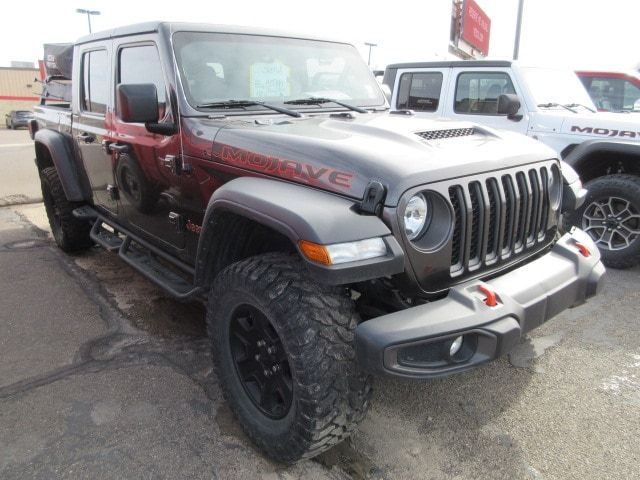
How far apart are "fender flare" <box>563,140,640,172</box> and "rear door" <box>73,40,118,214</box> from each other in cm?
411

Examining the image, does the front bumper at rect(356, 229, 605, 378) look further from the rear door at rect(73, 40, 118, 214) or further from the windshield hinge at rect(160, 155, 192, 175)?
the rear door at rect(73, 40, 118, 214)

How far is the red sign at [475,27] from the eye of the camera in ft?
62.8

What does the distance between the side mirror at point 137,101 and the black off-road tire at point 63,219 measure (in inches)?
97.5

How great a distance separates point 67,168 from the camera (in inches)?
178

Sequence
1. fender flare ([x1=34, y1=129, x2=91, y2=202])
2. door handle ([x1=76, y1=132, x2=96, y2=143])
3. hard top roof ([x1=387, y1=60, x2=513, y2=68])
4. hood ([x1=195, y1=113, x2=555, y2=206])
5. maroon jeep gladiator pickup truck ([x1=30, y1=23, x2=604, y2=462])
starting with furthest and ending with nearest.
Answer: hard top roof ([x1=387, y1=60, x2=513, y2=68]), fender flare ([x1=34, y1=129, x2=91, y2=202]), door handle ([x1=76, y1=132, x2=96, y2=143]), hood ([x1=195, y1=113, x2=555, y2=206]), maroon jeep gladiator pickup truck ([x1=30, y1=23, x2=604, y2=462])

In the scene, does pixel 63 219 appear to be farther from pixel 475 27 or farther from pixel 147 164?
pixel 475 27

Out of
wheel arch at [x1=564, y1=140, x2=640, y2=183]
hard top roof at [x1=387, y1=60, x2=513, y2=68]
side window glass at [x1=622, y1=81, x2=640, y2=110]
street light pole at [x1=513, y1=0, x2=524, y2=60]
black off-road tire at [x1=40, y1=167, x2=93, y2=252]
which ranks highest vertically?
street light pole at [x1=513, y1=0, x2=524, y2=60]

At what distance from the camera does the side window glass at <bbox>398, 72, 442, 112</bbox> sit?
6.28 meters

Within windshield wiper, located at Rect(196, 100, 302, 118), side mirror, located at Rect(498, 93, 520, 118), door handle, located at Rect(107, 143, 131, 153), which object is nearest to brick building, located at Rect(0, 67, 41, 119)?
door handle, located at Rect(107, 143, 131, 153)

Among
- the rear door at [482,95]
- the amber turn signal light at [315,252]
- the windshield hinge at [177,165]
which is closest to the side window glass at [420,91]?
the rear door at [482,95]

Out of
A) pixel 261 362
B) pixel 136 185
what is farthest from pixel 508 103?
pixel 261 362

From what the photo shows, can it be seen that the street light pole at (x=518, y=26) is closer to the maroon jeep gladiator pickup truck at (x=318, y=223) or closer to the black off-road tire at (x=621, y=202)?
the black off-road tire at (x=621, y=202)

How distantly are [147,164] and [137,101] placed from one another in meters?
0.69

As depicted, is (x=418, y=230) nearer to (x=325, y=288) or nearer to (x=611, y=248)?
(x=325, y=288)
